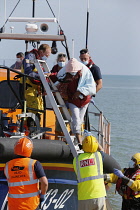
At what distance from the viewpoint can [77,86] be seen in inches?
303

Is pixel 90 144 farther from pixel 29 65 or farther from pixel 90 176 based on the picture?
pixel 29 65

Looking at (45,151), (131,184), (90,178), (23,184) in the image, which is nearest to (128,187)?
(131,184)

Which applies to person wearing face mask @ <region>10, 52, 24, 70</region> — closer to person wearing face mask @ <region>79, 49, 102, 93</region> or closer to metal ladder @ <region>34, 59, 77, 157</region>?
person wearing face mask @ <region>79, 49, 102, 93</region>

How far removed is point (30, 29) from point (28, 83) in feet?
3.78

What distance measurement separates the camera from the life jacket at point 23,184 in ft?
19.4

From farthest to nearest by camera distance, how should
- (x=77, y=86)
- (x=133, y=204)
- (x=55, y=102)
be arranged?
(x=77, y=86) < (x=55, y=102) < (x=133, y=204)

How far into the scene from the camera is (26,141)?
607 centimetres

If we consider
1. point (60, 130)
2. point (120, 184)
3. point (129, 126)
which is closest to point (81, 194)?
point (120, 184)

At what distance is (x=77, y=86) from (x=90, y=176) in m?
1.66

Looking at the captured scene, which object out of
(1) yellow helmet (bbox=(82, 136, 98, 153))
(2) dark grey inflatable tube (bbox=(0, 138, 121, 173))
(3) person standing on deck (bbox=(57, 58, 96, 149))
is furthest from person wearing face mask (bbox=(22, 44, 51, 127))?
(1) yellow helmet (bbox=(82, 136, 98, 153))

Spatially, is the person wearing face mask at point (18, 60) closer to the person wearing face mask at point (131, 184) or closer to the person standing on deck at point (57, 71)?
the person standing on deck at point (57, 71)

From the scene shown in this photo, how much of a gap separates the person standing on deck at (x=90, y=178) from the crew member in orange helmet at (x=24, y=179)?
60cm

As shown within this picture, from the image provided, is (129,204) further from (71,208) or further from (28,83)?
(28,83)

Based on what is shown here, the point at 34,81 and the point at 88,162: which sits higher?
the point at 34,81
